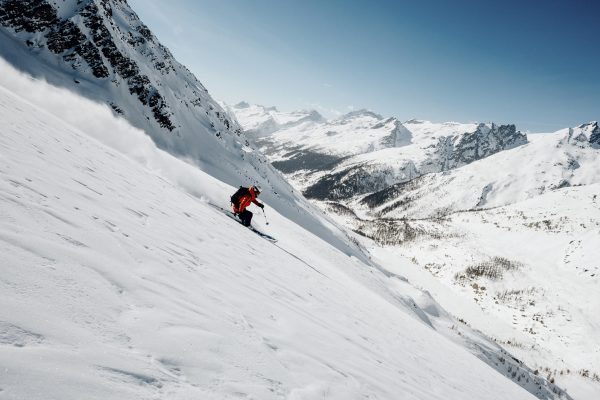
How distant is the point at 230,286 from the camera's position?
20.4 ft

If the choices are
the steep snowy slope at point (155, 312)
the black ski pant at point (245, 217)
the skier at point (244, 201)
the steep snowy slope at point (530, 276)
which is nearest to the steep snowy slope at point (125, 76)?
the skier at point (244, 201)

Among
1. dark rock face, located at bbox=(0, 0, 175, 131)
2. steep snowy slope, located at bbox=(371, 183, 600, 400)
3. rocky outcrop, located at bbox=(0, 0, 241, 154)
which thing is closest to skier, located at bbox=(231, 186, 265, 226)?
rocky outcrop, located at bbox=(0, 0, 241, 154)

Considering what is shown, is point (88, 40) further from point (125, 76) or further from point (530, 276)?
point (530, 276)

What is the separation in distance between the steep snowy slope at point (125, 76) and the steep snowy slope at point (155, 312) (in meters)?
16.4

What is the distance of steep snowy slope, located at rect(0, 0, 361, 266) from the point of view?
26516 millimetres

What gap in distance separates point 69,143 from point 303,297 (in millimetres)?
8934

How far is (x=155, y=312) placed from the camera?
388 centimetres

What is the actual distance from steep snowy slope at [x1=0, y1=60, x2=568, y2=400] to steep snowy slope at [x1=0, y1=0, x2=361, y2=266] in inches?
645

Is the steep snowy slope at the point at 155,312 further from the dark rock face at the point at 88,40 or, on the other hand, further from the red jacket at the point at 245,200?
the dark rock face at the point at 88,40

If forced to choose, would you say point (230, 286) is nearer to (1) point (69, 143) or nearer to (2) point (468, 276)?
(1) point (69, 143)

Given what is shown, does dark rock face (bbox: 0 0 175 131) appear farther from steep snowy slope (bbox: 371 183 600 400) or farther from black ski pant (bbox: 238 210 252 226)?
steep snowy slope (bbox: 371 183 600 400)

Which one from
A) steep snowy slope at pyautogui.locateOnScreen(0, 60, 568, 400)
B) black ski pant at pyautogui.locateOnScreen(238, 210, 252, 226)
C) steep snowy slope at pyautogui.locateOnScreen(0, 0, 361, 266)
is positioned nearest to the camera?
steep snowy slope at pyautogui.locateOnScreen(0, 60, 568, 400)

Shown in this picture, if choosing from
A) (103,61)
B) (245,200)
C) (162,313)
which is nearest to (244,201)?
(245,200)

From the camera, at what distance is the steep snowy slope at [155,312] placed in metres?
2.68
